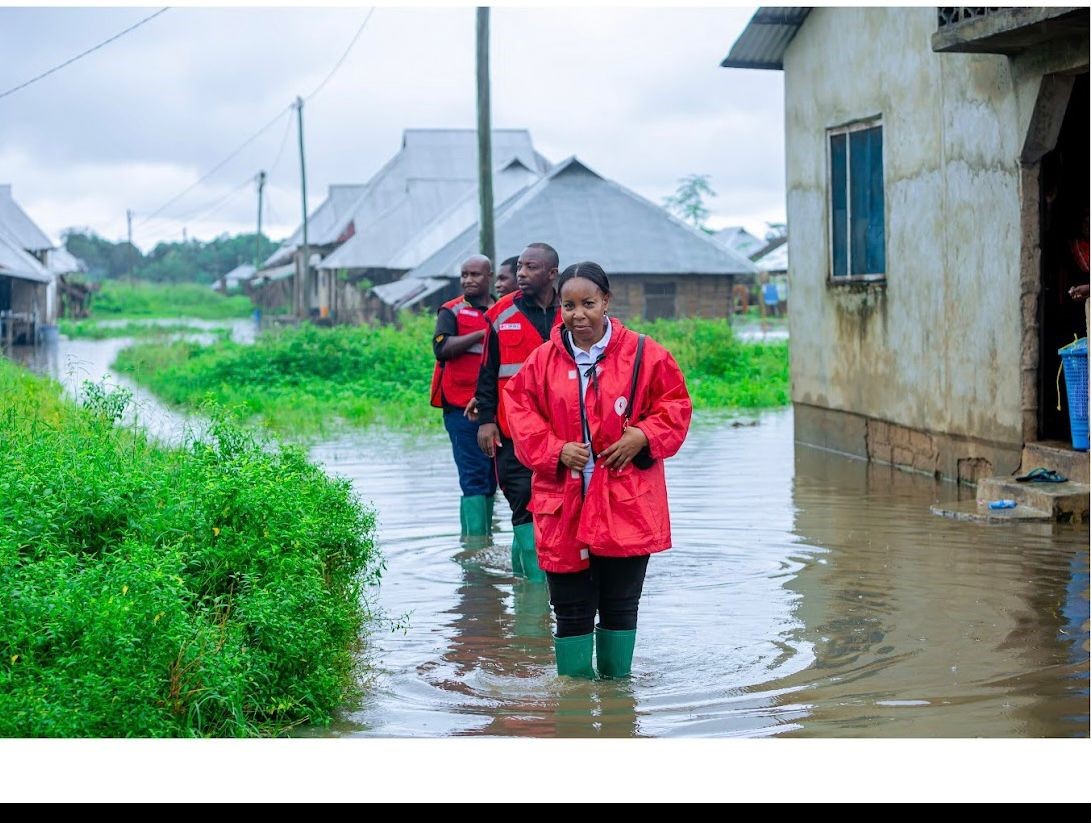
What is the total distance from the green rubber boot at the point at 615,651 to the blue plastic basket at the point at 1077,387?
216 inches

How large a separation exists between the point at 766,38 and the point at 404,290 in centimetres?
3025

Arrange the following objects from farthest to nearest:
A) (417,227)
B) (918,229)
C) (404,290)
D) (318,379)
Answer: (417,227) → (404,290) → (318,379) → (918,229)

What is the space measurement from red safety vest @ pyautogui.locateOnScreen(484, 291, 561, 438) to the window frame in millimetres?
6359

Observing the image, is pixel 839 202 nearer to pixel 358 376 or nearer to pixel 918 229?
pixel 918 229

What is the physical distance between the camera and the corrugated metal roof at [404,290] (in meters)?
42.1

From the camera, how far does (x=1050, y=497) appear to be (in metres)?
9.68

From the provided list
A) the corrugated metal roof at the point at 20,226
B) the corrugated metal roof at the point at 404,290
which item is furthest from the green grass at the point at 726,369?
the corrugated metal roof at the point at 20,226

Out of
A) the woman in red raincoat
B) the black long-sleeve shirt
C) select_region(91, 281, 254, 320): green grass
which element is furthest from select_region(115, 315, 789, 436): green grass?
select_region(91, 281, 254, 320): green grass

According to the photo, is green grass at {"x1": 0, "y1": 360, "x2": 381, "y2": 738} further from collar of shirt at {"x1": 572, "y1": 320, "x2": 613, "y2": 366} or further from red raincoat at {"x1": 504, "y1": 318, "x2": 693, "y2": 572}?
collar of shirt at {"x1": 572, "y1": 320, "x2": 613, "y2": 366}

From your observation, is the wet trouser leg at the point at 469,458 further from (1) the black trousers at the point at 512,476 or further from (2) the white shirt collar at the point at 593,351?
(2) the white shirt collar at the point at 593,351

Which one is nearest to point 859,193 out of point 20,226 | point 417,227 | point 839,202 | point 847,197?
point 847,197

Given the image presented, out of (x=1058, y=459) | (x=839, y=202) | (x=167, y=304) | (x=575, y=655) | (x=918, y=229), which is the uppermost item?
(x=167, y=304)

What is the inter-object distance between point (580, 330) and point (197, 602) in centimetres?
184
